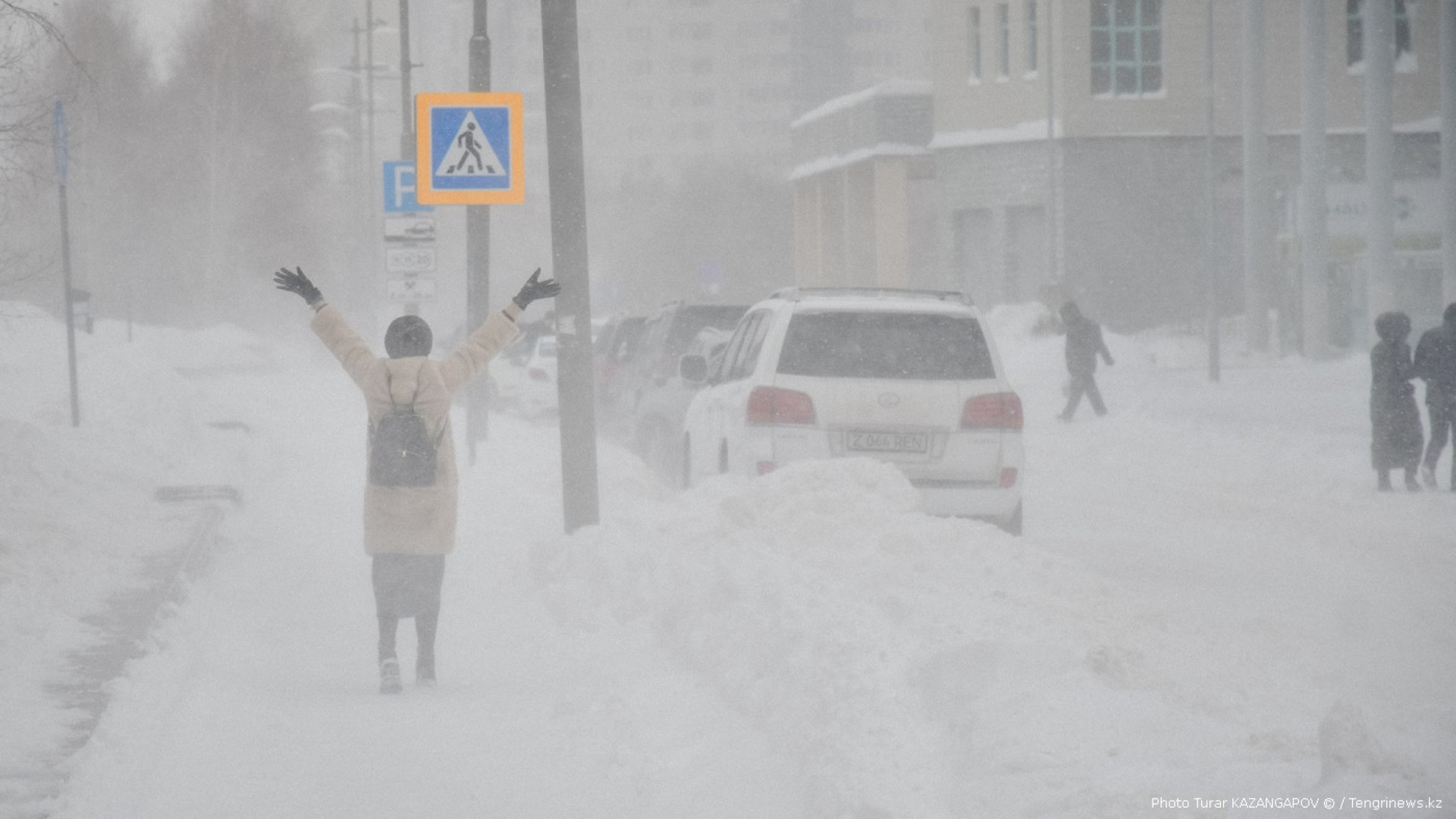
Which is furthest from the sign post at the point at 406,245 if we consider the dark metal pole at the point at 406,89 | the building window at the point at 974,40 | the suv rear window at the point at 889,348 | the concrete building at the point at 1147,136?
the building window at the point at 974,40

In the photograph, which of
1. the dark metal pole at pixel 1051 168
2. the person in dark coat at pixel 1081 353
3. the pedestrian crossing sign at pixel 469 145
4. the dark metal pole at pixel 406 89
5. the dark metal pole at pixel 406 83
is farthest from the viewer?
the dark metal pole at pixel 1051 168

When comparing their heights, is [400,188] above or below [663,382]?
above

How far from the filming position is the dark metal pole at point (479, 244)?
778 inches

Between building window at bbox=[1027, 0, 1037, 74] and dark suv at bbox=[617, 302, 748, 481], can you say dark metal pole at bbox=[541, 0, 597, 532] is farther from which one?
building window at bbox=[1027, 0, 1037, 74]

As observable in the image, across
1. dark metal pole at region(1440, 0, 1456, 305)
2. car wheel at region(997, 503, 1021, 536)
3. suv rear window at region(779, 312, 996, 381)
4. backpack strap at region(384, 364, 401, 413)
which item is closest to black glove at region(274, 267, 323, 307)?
backpack strap at region(384, 364, 401, 413)

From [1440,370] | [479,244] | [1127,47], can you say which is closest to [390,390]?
[1440,370]

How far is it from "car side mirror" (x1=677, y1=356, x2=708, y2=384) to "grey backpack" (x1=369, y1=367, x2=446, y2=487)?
559cm

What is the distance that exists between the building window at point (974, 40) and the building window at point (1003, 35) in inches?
29.7

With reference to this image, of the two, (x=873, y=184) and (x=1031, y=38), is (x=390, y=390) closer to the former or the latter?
→ (x=1031, y=38)

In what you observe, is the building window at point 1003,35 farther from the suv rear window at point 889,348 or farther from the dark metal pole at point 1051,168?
the suv rear window at point 889,348

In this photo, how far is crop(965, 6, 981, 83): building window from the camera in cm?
4572

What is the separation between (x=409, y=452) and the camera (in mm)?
7832

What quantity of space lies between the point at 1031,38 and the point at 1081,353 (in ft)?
68.6

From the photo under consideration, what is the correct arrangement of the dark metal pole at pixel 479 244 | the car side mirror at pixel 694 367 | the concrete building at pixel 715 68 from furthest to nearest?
the concrete building at pixel 715 68 < the dark metal pole at pixel 479 244 < the car side mirror at pixel 694 367
